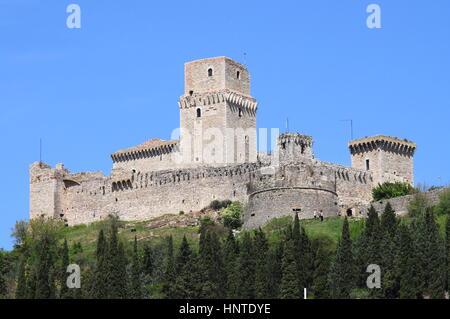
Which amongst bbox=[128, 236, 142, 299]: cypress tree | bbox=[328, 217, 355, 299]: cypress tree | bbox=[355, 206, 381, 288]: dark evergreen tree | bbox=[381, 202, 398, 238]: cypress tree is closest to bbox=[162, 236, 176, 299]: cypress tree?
bbox=[128, 236, 142, 299]: cypress tree

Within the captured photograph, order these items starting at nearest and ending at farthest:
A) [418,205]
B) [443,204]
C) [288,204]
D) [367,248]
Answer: [367,248]
[443,204]
[418,205]
[288,204]

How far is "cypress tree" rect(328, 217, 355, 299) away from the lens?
2916 inches

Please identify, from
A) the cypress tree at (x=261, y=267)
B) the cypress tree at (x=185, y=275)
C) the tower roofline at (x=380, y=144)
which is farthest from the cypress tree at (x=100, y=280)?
the tower roofline at (x=380, y=144)

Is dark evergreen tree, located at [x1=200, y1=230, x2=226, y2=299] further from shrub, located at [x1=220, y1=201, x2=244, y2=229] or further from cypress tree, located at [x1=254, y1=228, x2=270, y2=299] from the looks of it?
shrub, located at [x1=220, y1=201, x2=244, y2=229]

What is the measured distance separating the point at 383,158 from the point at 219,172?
1145 cm

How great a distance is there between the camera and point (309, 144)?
328 feet

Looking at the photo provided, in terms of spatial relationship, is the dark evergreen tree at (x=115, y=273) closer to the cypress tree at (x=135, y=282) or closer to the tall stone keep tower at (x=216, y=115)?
the cypress tree at (x=135, y=282)

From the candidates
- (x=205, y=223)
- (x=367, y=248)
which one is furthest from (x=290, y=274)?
(x=205, y=223)

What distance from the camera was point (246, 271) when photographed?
7625 cm

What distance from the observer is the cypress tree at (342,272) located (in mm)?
74062

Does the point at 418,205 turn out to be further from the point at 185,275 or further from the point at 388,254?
the point at 185,275

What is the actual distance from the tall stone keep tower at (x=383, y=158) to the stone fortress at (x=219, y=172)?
7 centimetres
